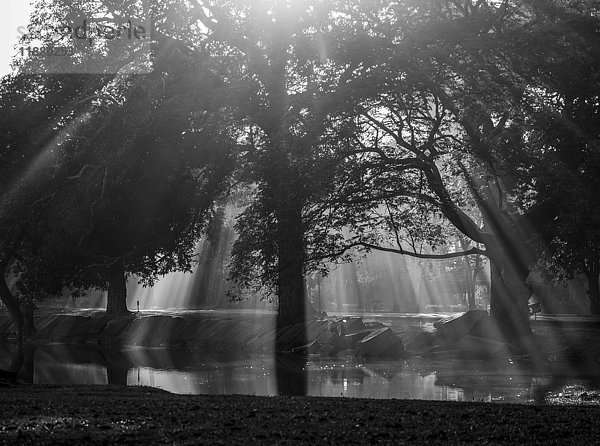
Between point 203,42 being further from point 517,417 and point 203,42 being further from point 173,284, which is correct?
point 173,284

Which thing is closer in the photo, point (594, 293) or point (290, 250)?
point (290, 250)

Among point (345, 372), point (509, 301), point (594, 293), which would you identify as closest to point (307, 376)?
point (345, 372)

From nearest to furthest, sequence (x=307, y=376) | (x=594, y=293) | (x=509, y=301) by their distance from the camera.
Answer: (x=307, y=376)
(x=509, y=301)
(x=594, y=293)

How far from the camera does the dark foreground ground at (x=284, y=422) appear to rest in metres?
8.69

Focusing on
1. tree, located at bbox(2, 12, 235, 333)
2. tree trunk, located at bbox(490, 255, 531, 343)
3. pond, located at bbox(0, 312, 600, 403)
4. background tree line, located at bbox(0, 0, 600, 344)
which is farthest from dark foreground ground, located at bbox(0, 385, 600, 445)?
tree trunk, located at bbox(490, 255, 531, 343)

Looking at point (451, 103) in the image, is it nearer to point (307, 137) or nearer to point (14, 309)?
point (307, 137)

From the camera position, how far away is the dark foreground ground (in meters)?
8.69

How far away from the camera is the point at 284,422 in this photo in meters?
9.85

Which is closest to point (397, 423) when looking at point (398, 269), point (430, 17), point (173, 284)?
point (430, 17)

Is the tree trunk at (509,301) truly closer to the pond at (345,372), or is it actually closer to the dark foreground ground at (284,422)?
the pond at (345,372)

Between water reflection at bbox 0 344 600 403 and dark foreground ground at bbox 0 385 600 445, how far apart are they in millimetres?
6057

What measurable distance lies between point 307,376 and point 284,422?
13.2 m

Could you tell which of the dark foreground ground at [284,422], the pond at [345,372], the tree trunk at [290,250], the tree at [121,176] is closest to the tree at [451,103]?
→ the tree trunk at [290,250]

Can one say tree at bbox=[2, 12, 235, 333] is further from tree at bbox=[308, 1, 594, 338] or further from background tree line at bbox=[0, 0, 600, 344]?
tree at bbox=[308, 1, 594, 338]
